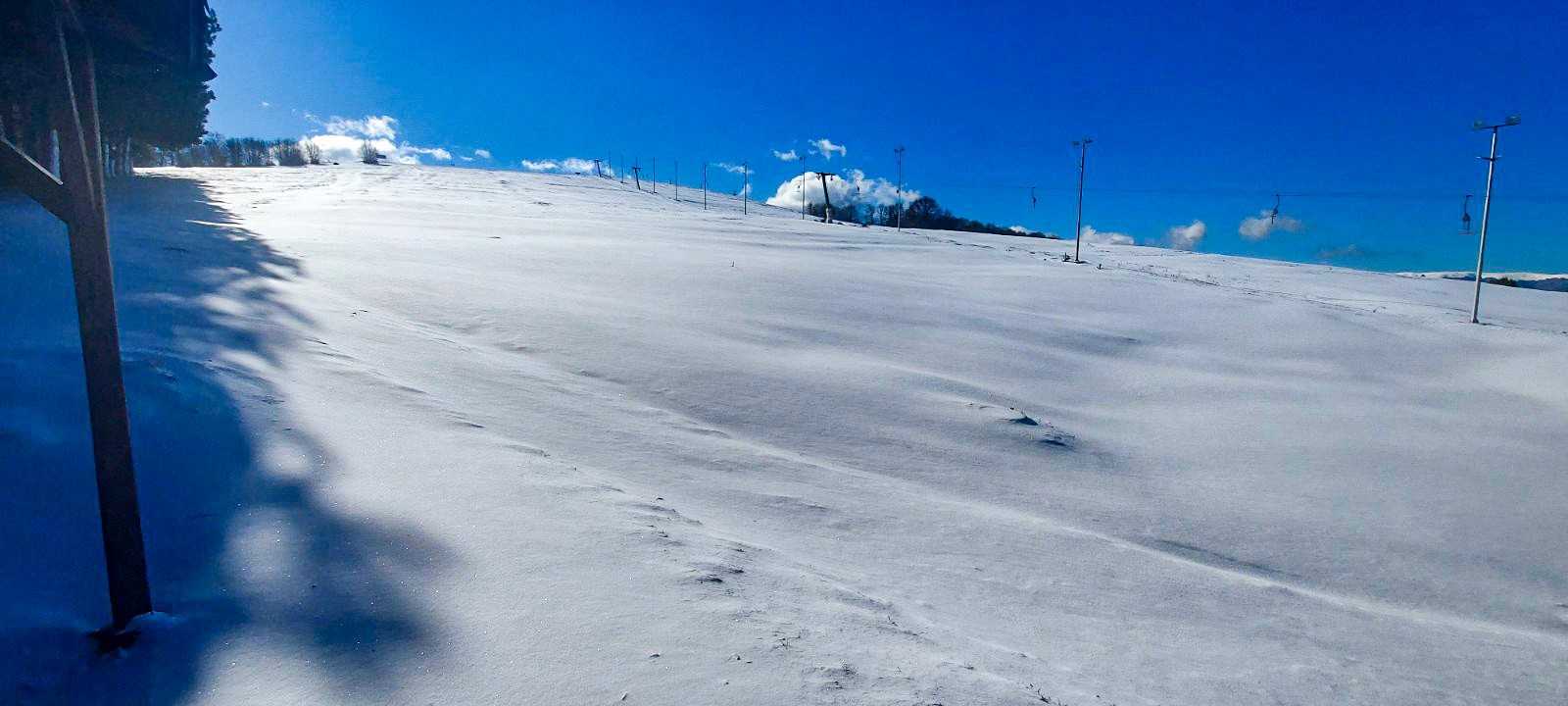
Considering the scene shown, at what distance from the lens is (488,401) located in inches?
253

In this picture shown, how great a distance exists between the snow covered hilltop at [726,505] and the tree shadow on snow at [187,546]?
2 cm

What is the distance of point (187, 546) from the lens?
10.7 ft

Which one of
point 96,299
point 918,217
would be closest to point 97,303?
point 96,299

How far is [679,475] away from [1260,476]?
6.08 meters

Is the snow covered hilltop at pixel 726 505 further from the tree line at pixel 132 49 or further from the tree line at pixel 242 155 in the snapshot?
the tree line at pixel 242 155

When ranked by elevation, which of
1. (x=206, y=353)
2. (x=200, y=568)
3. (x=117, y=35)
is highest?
(x=117, y=35)

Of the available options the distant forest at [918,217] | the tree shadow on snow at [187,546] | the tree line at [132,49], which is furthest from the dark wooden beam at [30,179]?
the distant forest at [918,217]

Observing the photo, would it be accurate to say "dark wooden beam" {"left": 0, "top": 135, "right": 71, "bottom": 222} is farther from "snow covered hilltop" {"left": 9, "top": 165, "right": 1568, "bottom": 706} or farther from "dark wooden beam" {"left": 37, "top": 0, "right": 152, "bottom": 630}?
"snow covered hilltop" {"left": 9, "top": 165, "right": 1568, "bottom": 706}

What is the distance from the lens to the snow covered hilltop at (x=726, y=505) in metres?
2.88

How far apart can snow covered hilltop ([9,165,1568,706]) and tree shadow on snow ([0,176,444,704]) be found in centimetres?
2

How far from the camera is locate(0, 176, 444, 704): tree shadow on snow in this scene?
102 inches

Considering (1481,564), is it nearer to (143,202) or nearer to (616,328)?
(616,328)

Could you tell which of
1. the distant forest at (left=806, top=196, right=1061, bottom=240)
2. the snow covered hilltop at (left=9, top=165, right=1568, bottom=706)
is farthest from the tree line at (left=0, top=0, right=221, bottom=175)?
the distant forest at (left=806, top=196, right=1061, bottom=240)

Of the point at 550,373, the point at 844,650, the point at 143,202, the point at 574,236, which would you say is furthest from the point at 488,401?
the point at 143,202
